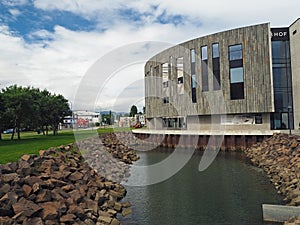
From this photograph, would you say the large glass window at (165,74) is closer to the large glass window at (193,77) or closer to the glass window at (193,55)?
the glass window at (193,55)

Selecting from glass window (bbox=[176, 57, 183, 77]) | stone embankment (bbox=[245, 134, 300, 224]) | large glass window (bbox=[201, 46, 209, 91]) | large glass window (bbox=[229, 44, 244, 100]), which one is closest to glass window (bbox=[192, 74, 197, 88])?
large glass window (bbox=[201, 46, 209, 91])

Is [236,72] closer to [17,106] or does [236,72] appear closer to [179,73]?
[179,73]

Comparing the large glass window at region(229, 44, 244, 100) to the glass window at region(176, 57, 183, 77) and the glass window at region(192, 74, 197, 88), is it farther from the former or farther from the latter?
the glass window at region(176, 57, 183, 77)

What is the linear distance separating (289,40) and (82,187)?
107 ft

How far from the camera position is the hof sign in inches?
1433

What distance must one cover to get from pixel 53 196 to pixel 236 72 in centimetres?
2958

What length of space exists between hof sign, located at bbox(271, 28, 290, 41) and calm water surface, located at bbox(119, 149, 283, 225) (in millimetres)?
20856

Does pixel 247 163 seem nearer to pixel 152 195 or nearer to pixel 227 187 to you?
pixel 227 187

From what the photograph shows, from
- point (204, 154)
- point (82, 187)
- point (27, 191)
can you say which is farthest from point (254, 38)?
point (27, 191)

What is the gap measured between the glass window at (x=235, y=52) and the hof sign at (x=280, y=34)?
4491mm

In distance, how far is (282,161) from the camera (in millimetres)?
22266

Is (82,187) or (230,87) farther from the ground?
(230,87)

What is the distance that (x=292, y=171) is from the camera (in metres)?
18.6

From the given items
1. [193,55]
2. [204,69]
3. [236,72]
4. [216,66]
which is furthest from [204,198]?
[193,55]
